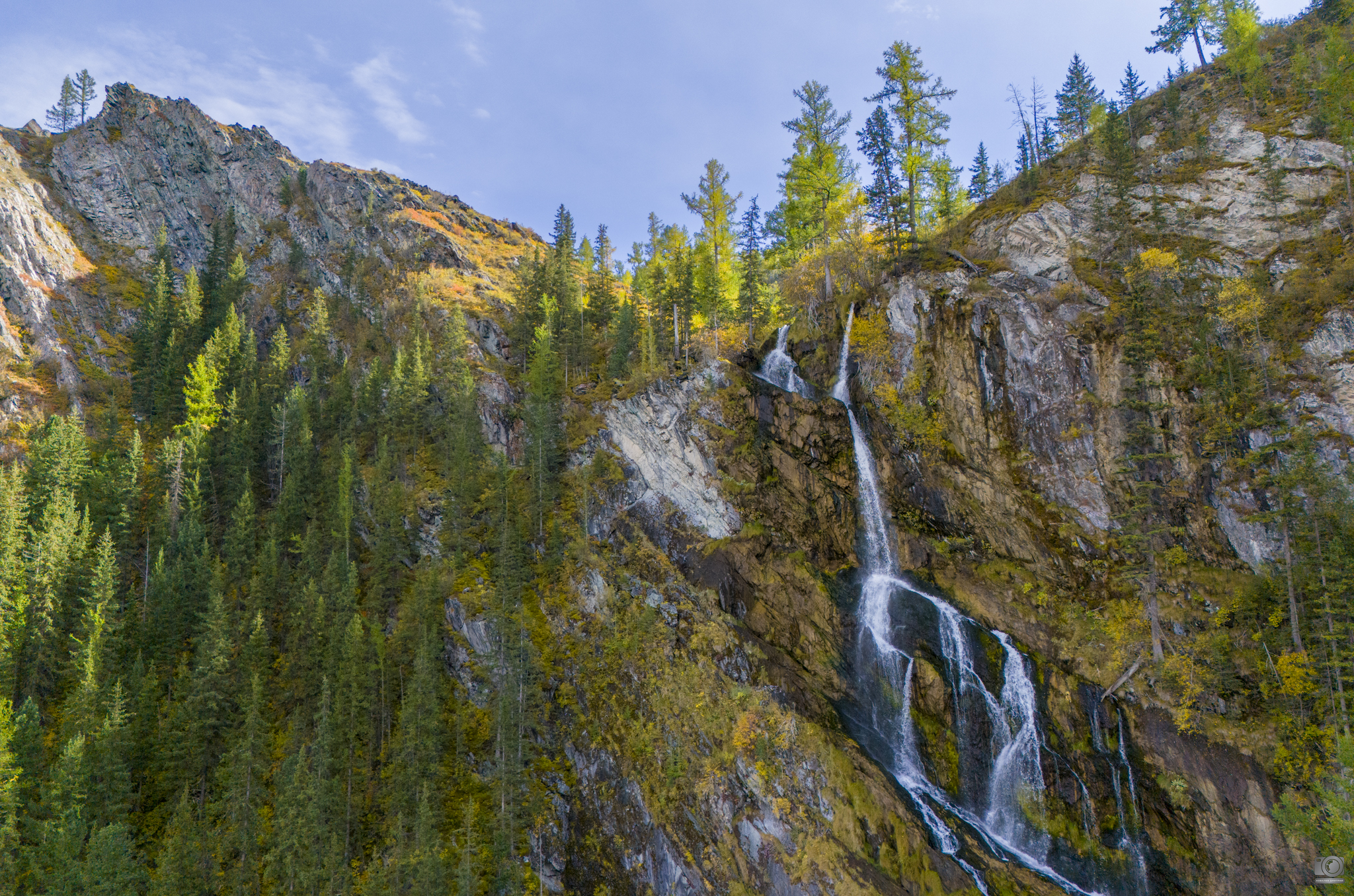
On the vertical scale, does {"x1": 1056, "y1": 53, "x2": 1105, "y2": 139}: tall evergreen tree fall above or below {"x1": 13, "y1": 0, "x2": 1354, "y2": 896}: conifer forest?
above

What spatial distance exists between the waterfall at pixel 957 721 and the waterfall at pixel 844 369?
10114 millimetres

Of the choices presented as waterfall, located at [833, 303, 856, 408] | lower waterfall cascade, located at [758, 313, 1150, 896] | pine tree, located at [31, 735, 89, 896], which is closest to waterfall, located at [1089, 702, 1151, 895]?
lower waterfall cascade, located at [758, 313, 1150, 896]

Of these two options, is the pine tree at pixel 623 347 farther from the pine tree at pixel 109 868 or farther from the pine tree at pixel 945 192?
A: the pine tree at pixel 109 868

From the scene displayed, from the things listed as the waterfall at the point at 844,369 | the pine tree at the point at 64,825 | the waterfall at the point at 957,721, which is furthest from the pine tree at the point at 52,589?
the waterfall at the point at 844,369

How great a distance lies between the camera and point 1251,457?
88.8 ft

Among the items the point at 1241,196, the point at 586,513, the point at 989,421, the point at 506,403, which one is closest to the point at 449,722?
the point at 586,513

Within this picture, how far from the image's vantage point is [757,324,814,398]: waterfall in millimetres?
39531

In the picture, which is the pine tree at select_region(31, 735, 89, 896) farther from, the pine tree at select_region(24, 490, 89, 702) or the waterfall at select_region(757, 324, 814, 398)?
the waterfall at select_region(757, 324, 814, 398)

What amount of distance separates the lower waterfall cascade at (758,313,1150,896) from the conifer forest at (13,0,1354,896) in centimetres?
19

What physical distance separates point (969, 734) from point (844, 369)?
21.7 metres

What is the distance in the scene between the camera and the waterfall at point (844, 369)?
3831 cm

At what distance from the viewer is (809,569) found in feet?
108

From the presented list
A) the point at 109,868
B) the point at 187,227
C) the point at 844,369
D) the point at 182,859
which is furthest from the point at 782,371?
the point at 187,227

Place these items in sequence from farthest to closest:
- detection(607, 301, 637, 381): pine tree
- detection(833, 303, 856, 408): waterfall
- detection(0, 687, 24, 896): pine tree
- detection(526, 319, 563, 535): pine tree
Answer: detection(607, 301, 637, 381): pine tree, detection(526, 319, 563, 535): pine tree, detection(833, 303, 856, 408): waterfall, detection(0, 687, 24, 896): pine tree
